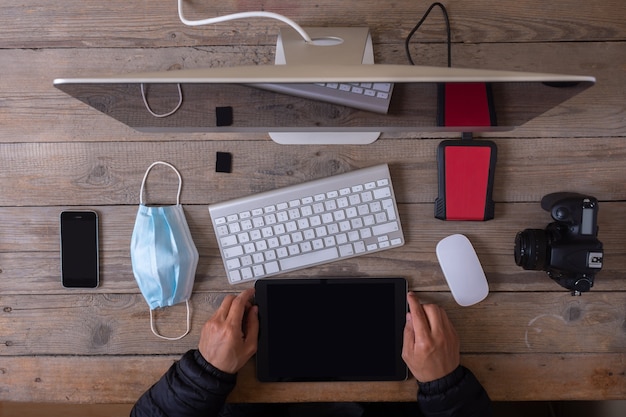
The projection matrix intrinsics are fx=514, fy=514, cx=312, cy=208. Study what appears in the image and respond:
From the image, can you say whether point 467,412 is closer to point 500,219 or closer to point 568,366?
point 568,366

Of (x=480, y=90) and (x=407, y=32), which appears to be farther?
(x=407, y=32)

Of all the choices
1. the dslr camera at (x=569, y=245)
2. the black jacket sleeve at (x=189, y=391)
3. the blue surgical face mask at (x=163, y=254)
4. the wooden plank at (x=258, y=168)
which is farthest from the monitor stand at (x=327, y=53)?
the black jacket sleeve at (x=189, y=391)

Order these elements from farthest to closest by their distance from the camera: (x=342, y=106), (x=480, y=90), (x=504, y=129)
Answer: (x=504, y=129), (x=342, y=106), (x=480, y=90)

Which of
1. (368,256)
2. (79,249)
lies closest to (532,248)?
(368,256)

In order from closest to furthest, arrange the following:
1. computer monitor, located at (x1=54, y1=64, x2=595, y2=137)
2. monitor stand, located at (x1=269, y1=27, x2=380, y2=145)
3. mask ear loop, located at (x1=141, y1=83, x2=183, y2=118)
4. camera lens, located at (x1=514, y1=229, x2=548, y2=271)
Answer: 1. computer monitor, located at (x1=54, y1=64, x2=595, y2=137)
2. mask ear loop, located at (x1=141, y1=83, x2=183, y2=118)
3. monitor stand, located at (x1=269, y1=27, x2=380, y2=145)
4. camera lens, located at (x1=514, y1=229, x2=548, y2=271)

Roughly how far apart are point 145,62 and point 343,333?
68cm

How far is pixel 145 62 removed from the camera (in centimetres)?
104

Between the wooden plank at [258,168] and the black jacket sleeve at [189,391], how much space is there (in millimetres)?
336

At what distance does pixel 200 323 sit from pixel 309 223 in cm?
31

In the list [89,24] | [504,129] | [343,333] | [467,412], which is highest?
[89,24]

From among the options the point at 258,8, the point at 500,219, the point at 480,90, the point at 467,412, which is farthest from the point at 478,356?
the point at 258,8

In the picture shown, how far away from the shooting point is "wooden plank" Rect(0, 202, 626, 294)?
41.6 inches

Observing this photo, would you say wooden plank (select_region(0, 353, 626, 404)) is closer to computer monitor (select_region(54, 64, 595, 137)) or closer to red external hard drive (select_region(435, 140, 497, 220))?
red external hard drive (select_region(435, 140, 497, 220))

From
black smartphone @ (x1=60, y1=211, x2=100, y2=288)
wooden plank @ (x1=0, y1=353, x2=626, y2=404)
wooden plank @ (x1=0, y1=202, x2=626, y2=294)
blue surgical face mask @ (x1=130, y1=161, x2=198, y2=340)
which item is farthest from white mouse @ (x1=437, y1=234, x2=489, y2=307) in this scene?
black smartphone @ (x1=60, y1=211, x2=100, y2=288)
